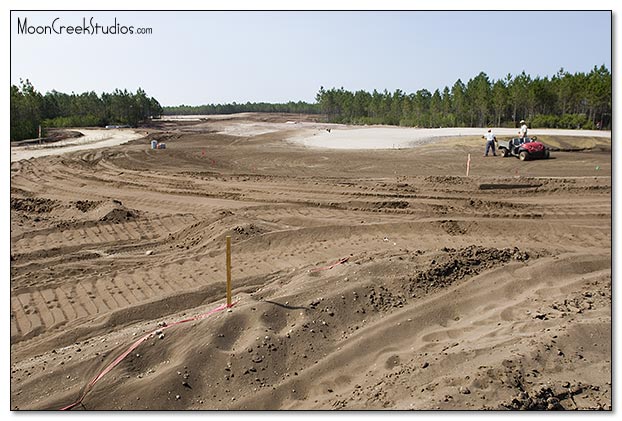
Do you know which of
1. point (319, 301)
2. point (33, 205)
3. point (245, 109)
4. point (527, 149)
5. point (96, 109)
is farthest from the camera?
point (245, 109)

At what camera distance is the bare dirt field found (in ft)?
18.4

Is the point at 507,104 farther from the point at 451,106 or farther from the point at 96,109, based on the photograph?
the point at 96,109

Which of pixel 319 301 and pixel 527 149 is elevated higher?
pixel 527 149

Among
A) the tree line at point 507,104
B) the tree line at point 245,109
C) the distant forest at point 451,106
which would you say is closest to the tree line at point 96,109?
the distant forest at point 451,106

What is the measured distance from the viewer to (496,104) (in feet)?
228

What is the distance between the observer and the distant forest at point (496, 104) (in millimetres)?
56031

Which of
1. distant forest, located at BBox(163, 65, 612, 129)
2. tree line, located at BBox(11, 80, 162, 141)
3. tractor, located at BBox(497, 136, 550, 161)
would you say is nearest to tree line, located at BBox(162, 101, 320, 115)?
distant forest, located at BBox(163, 65, 612, 129)

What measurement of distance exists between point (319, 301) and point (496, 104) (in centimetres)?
6949

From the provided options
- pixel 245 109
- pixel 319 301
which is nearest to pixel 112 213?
pixel 319 301

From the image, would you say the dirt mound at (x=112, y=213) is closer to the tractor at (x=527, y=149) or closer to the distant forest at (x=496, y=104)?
the tractor at (x=527, y=149)

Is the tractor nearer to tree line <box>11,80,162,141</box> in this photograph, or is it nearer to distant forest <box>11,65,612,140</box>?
distant forest <box>11,65,612,140</box>

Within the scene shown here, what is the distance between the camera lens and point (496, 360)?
555 cm

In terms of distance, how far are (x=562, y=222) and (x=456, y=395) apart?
420 inches

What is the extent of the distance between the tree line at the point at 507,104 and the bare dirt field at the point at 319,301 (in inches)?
1511
